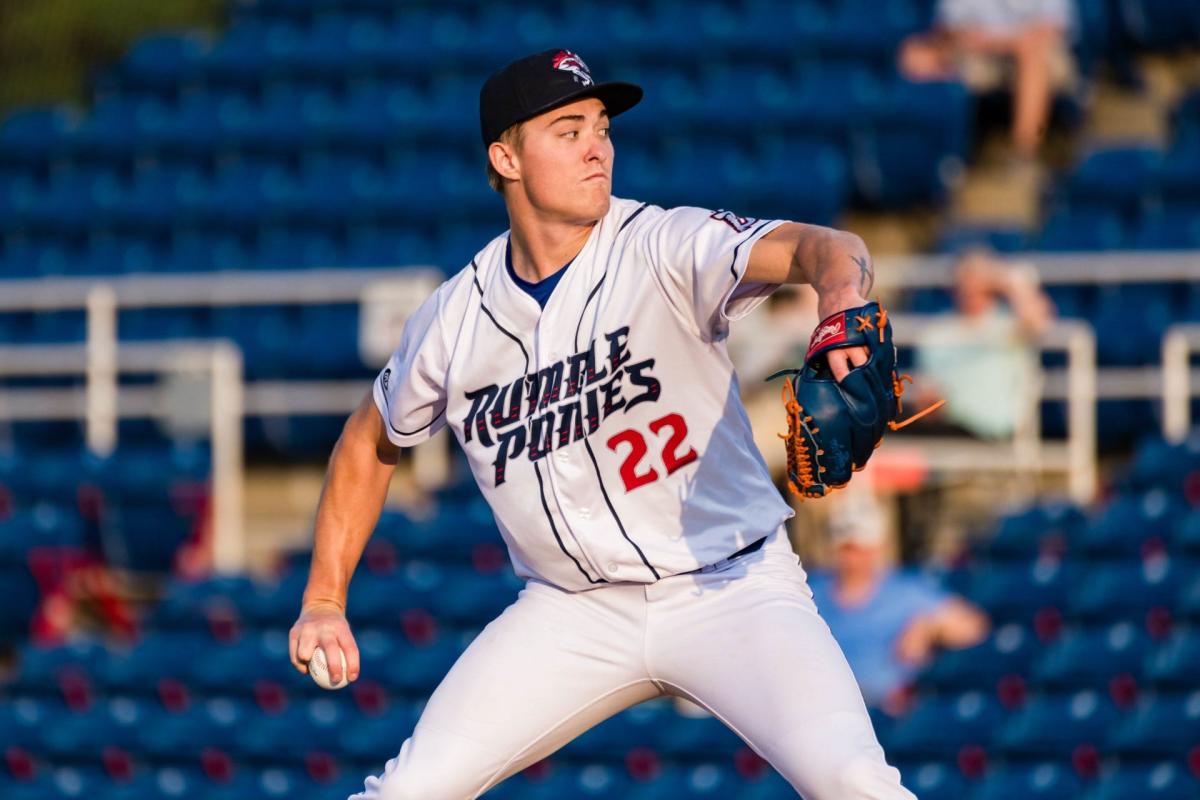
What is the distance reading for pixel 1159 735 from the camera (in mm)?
6500

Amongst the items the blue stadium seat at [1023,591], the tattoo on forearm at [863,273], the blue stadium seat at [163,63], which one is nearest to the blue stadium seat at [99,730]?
the blue stadium seat at [1023,591]

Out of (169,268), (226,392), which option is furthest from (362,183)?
(226,392)

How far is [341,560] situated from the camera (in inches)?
171

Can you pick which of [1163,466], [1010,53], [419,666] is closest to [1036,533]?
[1163,466]

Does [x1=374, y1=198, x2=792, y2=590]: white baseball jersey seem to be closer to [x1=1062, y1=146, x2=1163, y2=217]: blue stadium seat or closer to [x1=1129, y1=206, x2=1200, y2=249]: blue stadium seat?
[x1=1129, y1=206, x2=1200, y2=249]: blue stadium seat

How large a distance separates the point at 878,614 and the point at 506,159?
10.3 feet

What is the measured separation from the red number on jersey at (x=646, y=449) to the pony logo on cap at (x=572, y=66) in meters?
0.70

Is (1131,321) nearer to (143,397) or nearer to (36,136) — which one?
(143,397)

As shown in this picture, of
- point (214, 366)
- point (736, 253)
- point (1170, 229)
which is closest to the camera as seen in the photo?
point (736, 253)

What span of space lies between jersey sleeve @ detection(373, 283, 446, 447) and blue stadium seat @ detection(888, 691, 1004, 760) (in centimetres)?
284

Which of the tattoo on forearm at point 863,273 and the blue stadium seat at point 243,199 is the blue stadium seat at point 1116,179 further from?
the tattoo on forearm at point 863,273

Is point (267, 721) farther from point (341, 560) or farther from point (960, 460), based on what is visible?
point (341, 560)

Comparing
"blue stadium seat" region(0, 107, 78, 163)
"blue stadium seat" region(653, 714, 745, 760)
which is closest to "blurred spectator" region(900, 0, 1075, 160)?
"blue stadium seat" region(653, 714, 745, 760)

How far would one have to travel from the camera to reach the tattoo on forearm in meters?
3.49
